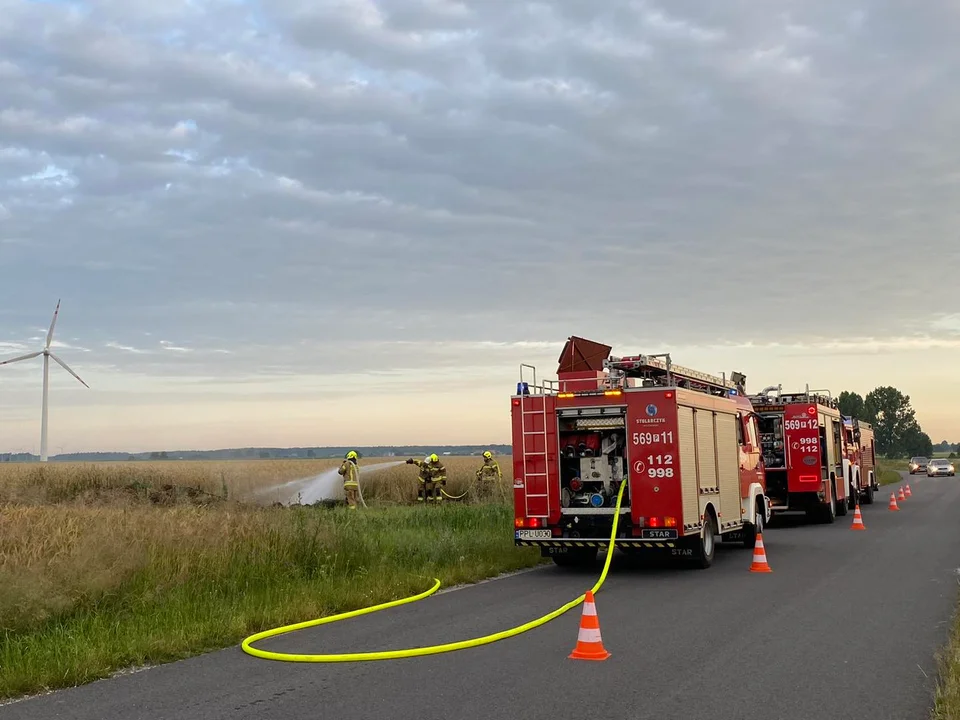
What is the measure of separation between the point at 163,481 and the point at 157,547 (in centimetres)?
1995

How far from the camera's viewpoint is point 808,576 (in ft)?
41.8

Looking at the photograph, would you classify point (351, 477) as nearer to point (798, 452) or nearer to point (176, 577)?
point (798, 452)

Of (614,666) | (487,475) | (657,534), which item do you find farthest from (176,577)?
(487,475)

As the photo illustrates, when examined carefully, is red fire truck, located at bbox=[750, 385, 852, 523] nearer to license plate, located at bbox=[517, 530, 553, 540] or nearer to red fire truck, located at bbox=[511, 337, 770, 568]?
red fire truck, located at bbox=[511, 337, 770, 568]

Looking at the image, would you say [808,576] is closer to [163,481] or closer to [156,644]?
[156,644]

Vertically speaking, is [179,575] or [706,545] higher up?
[179,575]

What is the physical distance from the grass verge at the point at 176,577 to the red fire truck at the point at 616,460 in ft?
4.32

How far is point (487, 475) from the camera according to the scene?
3111 cm

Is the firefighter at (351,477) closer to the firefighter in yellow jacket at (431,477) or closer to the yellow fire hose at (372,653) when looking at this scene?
the firefighter in yellow jacket at (431,477)

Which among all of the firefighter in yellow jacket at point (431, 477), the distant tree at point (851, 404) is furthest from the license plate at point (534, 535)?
the distant tree at point (851, 404)

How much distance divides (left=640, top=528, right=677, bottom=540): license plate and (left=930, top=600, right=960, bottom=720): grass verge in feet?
15.7

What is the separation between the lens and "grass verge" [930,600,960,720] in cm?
570

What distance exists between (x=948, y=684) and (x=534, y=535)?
24.4 ft

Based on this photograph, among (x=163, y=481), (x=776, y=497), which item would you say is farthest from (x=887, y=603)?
(x=163, y=481)
